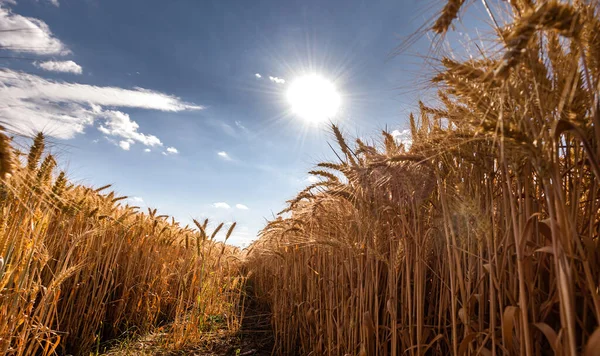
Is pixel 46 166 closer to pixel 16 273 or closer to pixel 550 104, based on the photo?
pixel 16 273

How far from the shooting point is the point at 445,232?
1.63 metres

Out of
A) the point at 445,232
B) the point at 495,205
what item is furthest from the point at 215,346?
the point at 495,205

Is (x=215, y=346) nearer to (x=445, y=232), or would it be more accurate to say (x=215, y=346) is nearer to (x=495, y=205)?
(x=445, y=232)

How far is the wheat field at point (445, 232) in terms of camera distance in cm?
96

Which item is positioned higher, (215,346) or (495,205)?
(495,205)

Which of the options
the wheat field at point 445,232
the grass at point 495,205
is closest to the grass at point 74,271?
the wheat field at point 445,232

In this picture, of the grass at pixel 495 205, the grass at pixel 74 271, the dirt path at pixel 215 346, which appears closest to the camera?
the grass at pixel 495 205

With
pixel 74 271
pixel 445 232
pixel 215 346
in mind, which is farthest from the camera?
pixel 215 346

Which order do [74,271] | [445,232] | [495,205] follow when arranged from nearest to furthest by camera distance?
[445,232] → [495,205] → [74,271]

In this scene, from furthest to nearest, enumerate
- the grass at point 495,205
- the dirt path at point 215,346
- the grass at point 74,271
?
the dirt path at point 215,346, the grass at point 74,271, the grass at point 495,205

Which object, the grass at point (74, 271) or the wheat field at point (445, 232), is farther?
the grass at point (74, 271)

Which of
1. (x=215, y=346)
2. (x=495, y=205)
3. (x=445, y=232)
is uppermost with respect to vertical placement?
(x=495, y=205)

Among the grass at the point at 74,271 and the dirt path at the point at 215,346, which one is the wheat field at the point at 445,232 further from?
the dirt path at the point at 215,346

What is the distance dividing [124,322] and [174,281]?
1100mm
